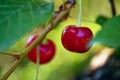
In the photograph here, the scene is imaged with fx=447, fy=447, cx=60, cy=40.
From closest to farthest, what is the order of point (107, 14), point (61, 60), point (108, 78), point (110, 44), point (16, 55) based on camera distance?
point (110, 44)
point (16, 55)
point (107, 14)
point (61, 60)
point (108, 78)

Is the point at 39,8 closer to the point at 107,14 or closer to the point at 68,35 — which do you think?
the point at 68,35

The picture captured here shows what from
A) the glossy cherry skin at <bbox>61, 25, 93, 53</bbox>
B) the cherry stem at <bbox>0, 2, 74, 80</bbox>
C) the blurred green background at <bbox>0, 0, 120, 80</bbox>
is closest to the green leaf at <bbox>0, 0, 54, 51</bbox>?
the cherry stem at <bbox>0, 2, 74, 80</bbox>

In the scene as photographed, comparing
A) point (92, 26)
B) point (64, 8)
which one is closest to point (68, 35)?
point (64, 8)

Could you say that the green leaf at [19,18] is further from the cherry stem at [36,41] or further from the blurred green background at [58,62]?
the blurred green background at [58,62]

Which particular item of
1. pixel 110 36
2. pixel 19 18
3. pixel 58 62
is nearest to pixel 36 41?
pixel 19 18

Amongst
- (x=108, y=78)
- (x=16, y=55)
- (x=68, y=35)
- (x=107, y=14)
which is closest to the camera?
(x=16, y=55)

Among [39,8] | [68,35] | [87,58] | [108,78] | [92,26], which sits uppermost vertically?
[39,8]

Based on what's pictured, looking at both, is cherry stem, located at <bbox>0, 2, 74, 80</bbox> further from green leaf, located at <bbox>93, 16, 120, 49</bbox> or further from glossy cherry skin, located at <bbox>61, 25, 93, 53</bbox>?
green leaf, located at <bbox>93, 16, 120, 49</bbox>

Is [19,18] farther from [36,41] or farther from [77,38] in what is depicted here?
[77,38]
